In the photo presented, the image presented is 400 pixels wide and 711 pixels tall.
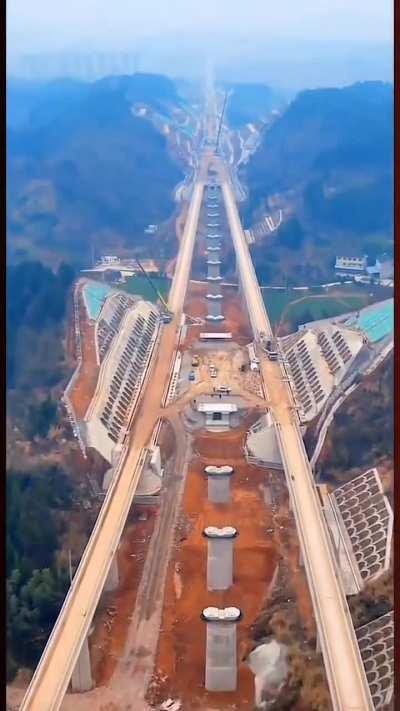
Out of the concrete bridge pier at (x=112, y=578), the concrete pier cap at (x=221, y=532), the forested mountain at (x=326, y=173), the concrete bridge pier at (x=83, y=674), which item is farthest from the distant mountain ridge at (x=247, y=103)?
the concrete bridge pier at (x=83, y=674)

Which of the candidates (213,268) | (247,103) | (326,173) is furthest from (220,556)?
(247,103)

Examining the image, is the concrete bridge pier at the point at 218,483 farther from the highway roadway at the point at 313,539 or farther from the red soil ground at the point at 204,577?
the highway roadway at the point at 313,539

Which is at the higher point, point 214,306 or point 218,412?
point 214,306

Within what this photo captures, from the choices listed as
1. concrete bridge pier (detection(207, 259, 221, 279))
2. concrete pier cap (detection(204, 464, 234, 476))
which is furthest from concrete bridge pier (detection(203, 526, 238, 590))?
concrete bridge pier (detection(207, 259, 221, 279))

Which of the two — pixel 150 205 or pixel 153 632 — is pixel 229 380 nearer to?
pixel 150 205

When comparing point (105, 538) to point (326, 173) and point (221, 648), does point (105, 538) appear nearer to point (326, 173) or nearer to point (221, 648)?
point (221, 648)
